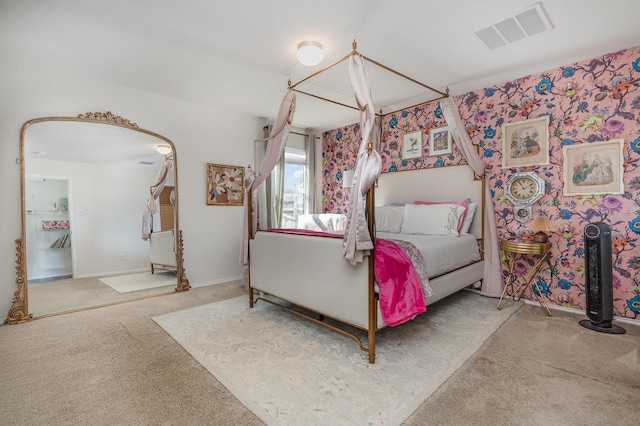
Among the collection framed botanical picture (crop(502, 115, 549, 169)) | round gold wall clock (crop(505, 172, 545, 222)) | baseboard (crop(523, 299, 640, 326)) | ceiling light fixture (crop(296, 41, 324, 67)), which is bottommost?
baseboard (crop(523, 299, 640, 326))

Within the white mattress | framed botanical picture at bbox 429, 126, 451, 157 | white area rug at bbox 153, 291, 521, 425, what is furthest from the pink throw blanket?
framed botanical picture at bbox 429, 126, 451, 157

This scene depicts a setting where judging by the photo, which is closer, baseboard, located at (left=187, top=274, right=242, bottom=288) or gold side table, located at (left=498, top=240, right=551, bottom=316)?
gold side table, located at (left=498, top=240, right=551, bottom=316)

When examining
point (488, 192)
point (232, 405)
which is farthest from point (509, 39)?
point (232, 405)

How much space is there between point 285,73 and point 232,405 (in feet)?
10.1

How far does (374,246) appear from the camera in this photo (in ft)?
6.80

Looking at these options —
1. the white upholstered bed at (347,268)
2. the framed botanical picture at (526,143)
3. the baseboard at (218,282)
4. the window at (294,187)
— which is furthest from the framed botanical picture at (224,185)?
the framed botanical picture at (526,143)

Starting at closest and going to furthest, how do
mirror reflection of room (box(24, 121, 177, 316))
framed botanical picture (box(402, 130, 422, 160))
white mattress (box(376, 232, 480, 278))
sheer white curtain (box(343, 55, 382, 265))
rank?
sheer white curtain (box(343, 55, 382, 265))
white mattress (box(376, 232, 480, 278))
mirror reflection of room (box(24, 121, 177, 316))
framed botanical picture (box(402, 130, 422, 160))

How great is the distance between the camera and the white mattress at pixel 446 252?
106 inches

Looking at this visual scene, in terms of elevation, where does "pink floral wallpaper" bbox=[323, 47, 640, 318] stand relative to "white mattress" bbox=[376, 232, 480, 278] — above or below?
above

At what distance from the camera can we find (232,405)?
5.32 feet

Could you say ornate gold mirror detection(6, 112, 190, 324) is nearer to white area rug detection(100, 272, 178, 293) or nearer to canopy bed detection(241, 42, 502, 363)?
white area rug detection(100, 272, 178, 293)

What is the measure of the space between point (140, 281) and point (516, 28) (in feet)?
15.7

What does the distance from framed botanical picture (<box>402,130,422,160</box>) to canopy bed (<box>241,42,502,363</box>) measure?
28cm

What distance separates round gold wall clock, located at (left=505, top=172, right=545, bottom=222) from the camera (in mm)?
3253
